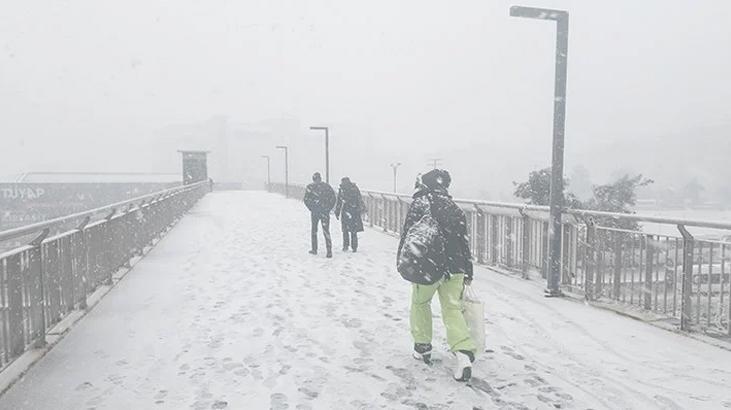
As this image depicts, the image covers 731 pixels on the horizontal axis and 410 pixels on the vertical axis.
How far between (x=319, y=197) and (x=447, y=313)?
6.93 m

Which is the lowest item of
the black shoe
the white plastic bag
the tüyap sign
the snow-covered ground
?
the tüyap sign

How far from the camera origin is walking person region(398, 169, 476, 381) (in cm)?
433

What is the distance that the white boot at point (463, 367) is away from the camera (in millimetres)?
4227

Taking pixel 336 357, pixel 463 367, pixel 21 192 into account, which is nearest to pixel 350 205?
pixel 336 357

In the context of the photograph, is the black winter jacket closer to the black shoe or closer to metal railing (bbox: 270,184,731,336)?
the black shoe

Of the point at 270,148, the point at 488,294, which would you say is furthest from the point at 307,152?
the point at 488,294

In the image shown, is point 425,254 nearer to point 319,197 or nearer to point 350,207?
point 319,197

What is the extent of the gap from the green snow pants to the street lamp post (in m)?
3.35

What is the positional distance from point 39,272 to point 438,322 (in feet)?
12.9

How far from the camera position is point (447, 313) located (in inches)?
175

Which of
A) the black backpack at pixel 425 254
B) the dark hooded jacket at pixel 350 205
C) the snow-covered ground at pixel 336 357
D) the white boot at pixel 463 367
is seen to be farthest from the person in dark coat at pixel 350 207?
the white boot at pixel 463 367

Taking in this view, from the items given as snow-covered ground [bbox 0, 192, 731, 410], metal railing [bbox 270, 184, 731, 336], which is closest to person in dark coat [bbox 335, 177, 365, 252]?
metal railing [bbox 270, 184, 731, 336]

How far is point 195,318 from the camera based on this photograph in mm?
6176

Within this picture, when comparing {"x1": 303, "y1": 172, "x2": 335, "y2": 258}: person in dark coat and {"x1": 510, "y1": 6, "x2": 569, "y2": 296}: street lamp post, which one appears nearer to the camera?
{"x1": 510, "y1": 6, "x2": 569, "y2": 296}: street lamp post
